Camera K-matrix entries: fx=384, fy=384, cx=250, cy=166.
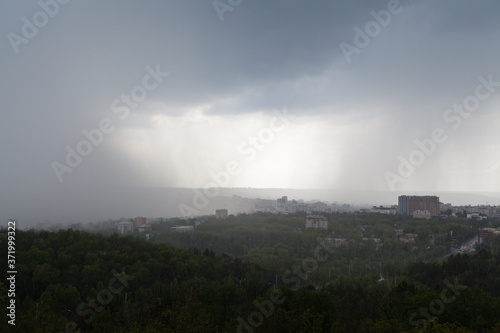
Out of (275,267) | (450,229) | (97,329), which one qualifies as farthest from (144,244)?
(450,229)

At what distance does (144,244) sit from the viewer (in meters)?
21.5

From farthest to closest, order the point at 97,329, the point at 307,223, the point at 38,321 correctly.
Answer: the point at 307,223, the point at 97,329, the point at 38,321

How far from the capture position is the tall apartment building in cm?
5666

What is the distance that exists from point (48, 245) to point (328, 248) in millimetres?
20545

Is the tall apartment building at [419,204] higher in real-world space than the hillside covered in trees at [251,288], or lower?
higher

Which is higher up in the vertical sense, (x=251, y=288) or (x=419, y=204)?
(x=419, y=204)

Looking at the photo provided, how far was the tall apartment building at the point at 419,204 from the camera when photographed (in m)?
56.7

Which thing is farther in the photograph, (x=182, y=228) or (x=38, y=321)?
(x=182, y=228)

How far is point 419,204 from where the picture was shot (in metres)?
59.1

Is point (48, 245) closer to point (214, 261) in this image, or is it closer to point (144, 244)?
point (144, 244)

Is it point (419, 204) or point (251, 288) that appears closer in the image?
point (251, 288)

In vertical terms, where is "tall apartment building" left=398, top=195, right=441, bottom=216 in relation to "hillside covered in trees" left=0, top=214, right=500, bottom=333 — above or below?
above

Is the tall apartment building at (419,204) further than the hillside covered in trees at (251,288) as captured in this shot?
Yes

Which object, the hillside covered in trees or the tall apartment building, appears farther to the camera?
the tall apartment building
